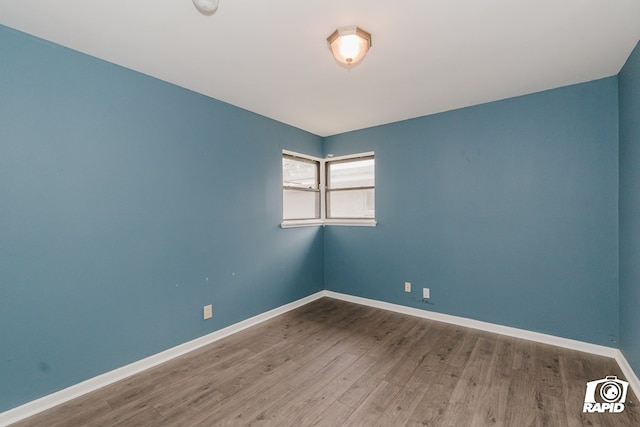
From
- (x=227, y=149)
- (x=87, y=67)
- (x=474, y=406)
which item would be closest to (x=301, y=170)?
(x=227, y=149)

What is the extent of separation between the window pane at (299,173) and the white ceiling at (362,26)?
1217 mm

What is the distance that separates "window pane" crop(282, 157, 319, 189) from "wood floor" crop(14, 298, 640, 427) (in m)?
2.06

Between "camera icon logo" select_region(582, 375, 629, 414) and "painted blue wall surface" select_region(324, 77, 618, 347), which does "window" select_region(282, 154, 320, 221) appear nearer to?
"painted blue wall surface" select_region(324, 77, 618, 347)

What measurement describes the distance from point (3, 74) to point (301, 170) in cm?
304

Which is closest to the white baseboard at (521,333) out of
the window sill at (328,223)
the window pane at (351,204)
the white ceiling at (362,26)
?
the window sill at (328,223)

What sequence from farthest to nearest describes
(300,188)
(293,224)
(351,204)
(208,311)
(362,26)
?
1. (351,204)
2. (300,188)
3. (293,224)
4. (208,311)
5. (362,26)

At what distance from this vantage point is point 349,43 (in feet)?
6.02

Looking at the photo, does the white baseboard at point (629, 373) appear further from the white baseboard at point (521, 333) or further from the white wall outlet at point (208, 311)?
the white wall outlet at point (208, 311)

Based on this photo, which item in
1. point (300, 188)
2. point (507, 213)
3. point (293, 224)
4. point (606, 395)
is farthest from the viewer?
point (300, 188)

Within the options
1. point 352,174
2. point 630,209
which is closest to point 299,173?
point 352,174

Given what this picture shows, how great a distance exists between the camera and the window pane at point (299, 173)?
394 cm

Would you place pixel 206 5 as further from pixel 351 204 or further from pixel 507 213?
pixel 507 213

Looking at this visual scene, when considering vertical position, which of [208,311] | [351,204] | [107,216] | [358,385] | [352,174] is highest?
[352,174]

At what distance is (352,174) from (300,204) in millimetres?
935
